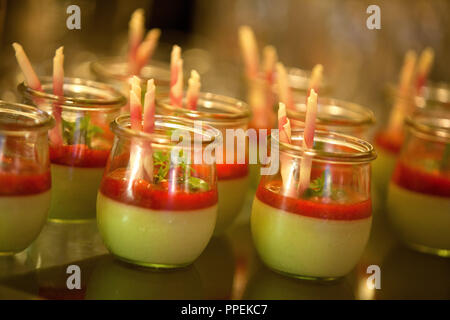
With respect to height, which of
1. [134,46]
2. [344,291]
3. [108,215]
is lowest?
[344,291]

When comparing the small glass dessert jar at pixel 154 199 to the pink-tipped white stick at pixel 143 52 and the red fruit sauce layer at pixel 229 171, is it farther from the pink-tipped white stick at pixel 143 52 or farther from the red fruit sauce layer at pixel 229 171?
the pink-tipped white stick at pixel 143 52

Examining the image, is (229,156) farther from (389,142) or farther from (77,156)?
(389,142)

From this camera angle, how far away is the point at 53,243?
57.2 inches

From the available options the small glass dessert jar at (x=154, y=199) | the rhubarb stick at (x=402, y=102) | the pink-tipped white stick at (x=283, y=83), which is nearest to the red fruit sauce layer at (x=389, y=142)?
the rhubarb stick at (x=402, y=102)

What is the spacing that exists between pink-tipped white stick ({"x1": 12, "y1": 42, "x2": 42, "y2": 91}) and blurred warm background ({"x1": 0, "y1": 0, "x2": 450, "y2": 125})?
1125 mm

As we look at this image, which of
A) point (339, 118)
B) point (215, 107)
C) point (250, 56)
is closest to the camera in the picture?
point (215, 107)

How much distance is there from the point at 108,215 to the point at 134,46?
629 millimetres

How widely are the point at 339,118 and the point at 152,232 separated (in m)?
0.70

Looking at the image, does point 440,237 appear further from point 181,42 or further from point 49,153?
point 181,42

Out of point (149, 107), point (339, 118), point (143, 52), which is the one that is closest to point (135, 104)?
point (149, 107)

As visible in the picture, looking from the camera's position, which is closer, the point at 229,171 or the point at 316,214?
the point at 316,214

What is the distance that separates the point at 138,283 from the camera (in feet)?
4.30

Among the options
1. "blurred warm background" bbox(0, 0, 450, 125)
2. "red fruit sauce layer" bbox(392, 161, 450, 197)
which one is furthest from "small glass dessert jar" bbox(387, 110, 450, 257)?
"blurred warm background" bbox(0, 0, 450, 125)
